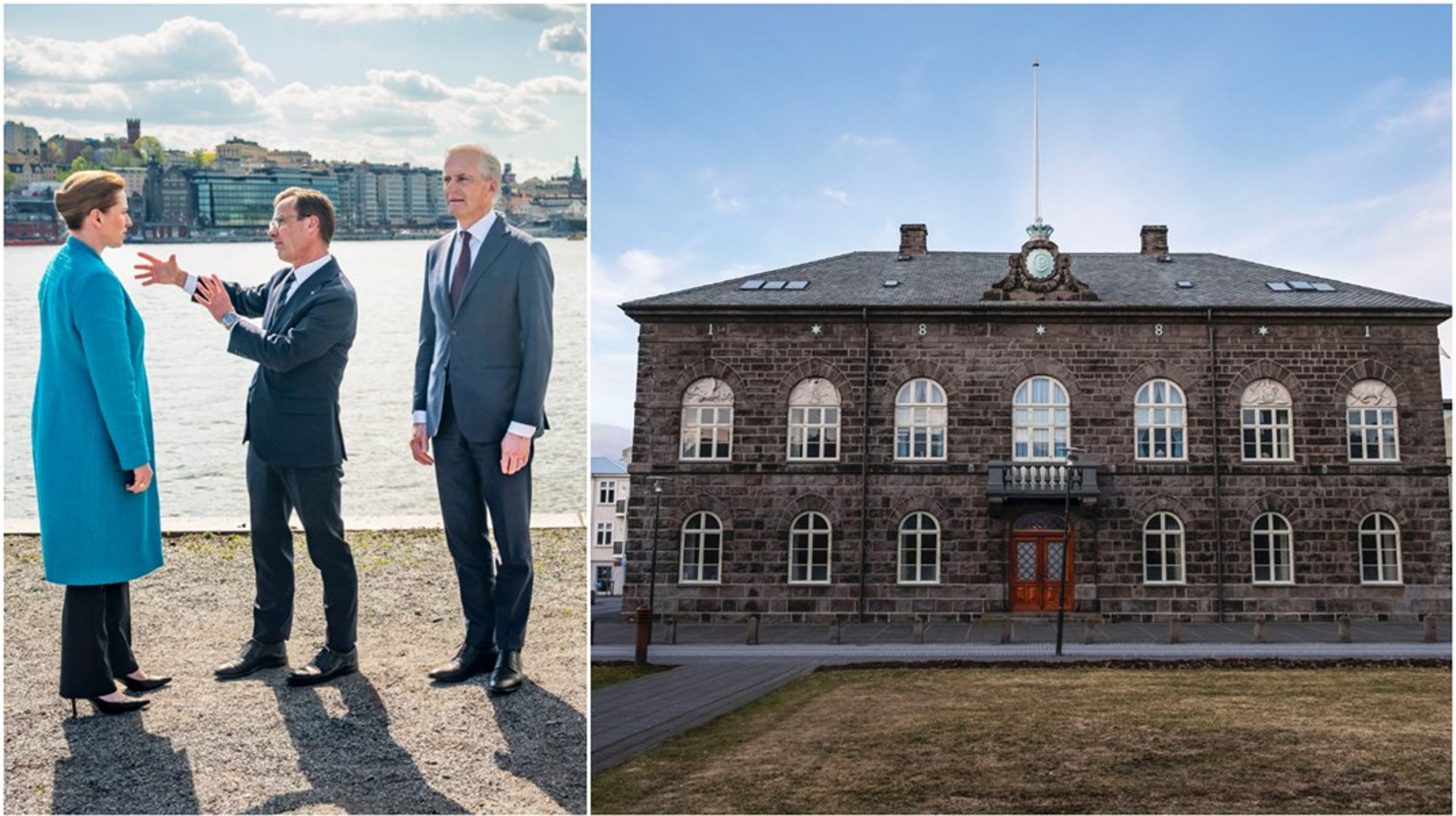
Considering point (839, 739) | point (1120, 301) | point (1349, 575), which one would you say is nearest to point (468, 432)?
point (839, 739)

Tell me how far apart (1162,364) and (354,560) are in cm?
1894

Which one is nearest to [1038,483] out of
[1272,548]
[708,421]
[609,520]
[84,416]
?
[1272,548]

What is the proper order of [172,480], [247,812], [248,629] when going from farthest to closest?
[172,480], [248,629], [247,812]

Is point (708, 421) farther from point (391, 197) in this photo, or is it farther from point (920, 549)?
point (391, 197)

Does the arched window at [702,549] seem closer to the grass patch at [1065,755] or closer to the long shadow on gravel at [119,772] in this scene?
the grass patch at [1065,755]

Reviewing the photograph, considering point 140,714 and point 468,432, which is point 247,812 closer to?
point 140,714

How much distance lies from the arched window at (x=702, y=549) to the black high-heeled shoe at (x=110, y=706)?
54.7 feet

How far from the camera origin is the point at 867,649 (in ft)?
51.6

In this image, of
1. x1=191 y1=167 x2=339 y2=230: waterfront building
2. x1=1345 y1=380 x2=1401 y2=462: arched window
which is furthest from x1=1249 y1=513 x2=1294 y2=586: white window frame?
x1=191 y1=167 x2=339 y2=230: waterfront building

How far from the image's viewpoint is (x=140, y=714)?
4508mm

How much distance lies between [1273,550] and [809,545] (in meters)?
8.92

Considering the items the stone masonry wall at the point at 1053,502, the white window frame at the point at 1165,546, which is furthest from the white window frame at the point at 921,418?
the white window frame at the point at 1165,546

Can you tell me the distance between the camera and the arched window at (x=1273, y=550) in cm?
2062

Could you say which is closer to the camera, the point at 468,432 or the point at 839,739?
the point at 468,432
